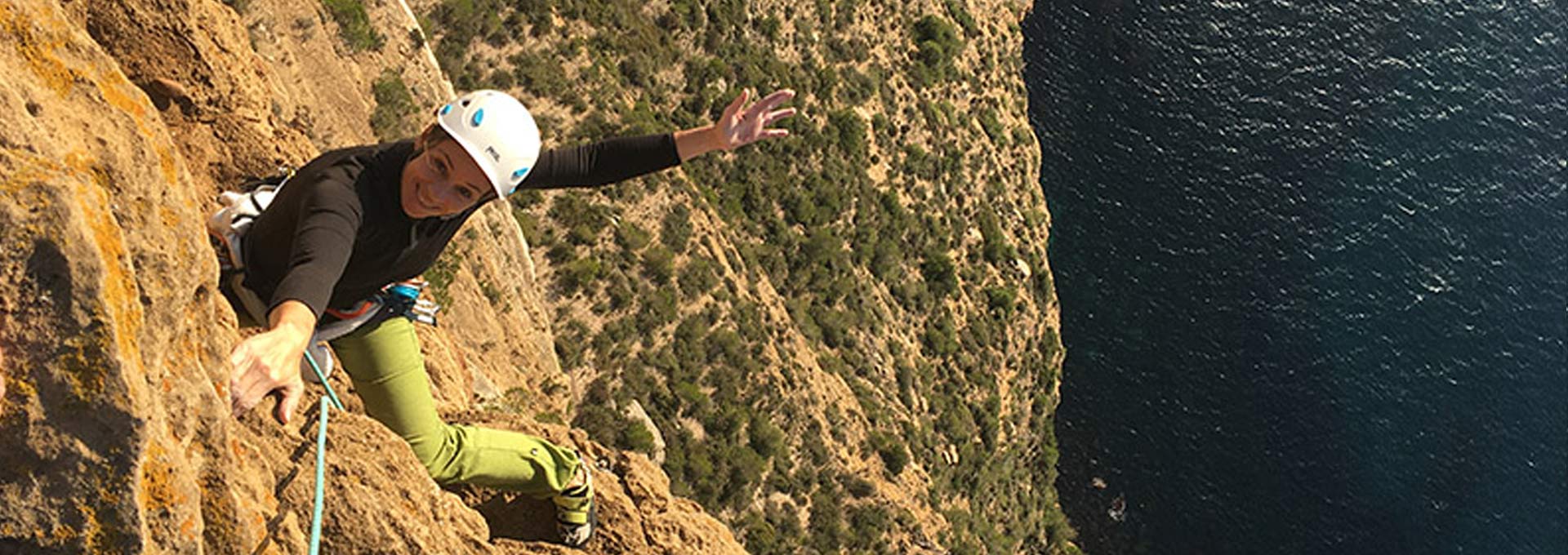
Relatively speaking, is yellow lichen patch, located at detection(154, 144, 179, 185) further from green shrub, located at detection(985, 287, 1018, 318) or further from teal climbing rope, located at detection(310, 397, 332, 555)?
green shrub, located at detection(985, 287, 1018, 318)

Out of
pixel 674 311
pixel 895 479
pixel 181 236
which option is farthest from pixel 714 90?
pixel 181 236

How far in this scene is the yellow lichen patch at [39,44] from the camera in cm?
455

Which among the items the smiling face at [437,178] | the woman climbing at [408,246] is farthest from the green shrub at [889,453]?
the smiling face at [437,178]

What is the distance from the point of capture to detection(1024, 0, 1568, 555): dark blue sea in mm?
56500

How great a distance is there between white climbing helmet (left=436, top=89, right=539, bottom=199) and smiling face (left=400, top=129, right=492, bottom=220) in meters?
0.05

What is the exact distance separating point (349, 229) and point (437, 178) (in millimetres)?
546

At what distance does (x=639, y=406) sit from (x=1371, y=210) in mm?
51113

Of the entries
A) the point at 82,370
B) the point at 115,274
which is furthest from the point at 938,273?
the point at 82,370

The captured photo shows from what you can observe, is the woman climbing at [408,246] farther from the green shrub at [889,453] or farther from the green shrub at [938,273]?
the green shrub at [938,273]

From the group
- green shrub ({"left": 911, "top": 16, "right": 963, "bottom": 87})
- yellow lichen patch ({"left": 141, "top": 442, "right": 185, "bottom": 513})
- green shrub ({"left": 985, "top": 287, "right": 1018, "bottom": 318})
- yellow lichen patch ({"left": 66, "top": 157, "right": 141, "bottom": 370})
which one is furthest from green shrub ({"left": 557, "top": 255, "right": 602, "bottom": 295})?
green shrub ({"left": 911, "top": 16, "right": 963, "bottom": 87})

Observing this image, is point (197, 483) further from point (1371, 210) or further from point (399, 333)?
point (1371, 210)

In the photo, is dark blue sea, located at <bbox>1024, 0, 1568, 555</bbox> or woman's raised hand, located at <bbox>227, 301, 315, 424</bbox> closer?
woman's raised hand, located at <bbox>227, 301, 315, 424</bbox>

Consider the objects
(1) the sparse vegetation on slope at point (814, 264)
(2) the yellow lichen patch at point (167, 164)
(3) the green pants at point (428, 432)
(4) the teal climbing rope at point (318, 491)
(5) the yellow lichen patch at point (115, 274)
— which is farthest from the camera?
(1) the sparse vegetation on slope at point (814, 264)

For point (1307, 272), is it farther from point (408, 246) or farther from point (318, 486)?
point (318, 486)
